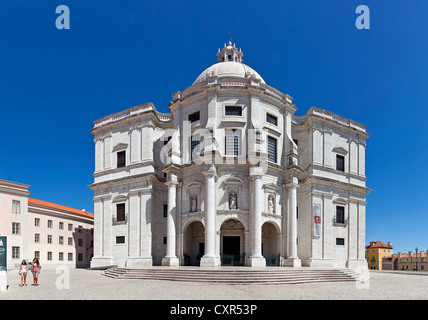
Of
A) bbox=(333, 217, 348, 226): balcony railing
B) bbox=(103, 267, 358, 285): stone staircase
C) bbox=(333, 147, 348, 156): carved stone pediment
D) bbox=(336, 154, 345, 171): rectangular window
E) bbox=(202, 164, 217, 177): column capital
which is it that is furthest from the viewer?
bbox=(336, 154, 345, 171): rectangular window

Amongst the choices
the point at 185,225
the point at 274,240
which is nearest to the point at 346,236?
the point at 274,240

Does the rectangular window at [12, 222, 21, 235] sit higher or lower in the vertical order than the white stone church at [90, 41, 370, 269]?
lower

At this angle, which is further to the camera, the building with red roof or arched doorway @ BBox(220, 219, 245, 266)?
the building with red roof

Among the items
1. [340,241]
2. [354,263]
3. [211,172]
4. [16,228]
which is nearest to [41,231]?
[16,228]

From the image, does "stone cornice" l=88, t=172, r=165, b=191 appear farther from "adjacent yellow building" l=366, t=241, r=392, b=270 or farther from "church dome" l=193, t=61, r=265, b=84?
"adjacent yellow building" l=366, t=241, r=392, b=270

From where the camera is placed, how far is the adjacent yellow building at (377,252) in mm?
98188

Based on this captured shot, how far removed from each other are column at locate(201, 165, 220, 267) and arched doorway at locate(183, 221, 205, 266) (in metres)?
4.61

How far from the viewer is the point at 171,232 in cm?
3362

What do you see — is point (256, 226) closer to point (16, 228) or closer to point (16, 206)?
point (16, 228)

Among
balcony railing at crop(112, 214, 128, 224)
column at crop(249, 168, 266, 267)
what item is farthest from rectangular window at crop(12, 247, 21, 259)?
column at crop(249, 168, 266, 267)

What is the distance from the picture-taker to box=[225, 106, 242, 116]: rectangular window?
113 ft

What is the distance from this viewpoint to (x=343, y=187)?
130 ft

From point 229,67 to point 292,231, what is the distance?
21.5m
